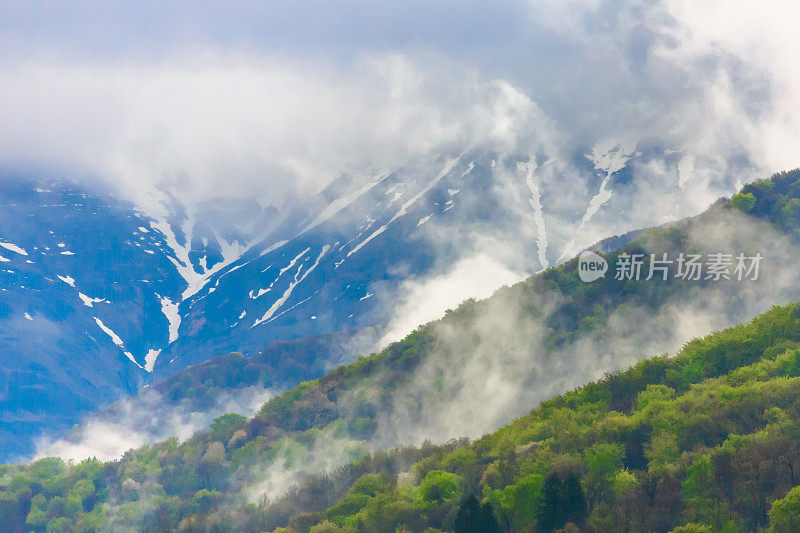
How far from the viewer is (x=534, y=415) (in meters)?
129

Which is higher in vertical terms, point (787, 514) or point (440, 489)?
point (440, 489)

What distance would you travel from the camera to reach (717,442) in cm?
8994

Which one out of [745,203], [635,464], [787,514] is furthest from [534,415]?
[745,203]

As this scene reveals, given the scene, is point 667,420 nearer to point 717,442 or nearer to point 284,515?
point 717,442

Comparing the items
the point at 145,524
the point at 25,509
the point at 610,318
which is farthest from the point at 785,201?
the point at 25,509

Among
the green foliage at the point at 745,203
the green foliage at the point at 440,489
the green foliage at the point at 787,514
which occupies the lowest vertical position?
the green foliage at the point at 787,514

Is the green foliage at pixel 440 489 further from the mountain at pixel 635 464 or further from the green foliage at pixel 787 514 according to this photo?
the green foliage at pixel 787 514

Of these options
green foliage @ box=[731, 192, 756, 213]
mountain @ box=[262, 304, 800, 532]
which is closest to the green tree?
mountain @ box=[262, 304, 800, 532]

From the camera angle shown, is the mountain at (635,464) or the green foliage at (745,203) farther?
the green foliage at (745,203)

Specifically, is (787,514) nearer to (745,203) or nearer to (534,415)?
(534,415)

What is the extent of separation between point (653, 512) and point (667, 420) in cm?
2260

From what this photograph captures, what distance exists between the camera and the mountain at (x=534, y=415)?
306 feet

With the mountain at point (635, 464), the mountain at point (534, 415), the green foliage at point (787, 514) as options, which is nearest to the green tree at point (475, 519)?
the mountain at point (635, 464)

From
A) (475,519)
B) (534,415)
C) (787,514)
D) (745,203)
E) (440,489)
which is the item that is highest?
(745,203)
